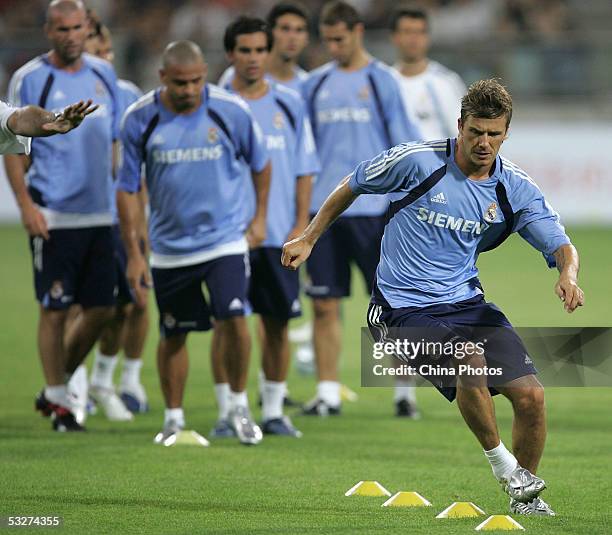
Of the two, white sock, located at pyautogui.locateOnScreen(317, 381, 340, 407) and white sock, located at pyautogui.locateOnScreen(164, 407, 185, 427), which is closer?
white sock, located at pyautogui.locateOnScreen(164, 407, 185, 427)

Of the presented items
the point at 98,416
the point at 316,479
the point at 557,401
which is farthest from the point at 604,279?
the point at 316,479

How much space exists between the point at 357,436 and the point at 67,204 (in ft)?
8.48

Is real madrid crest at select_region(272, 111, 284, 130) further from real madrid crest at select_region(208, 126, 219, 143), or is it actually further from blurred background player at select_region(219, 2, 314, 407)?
real madrid crest at select_region(208, 126, 219, 143)

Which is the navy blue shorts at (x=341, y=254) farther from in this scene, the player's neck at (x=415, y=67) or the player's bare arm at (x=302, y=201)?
the player's neck at (x=415, y=67)

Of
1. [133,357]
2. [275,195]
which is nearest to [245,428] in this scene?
[275,195]

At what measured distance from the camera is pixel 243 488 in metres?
7.84

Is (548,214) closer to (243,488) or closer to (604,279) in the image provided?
(243,488)

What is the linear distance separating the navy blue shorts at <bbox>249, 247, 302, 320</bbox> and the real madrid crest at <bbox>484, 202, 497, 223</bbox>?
313 centimetres

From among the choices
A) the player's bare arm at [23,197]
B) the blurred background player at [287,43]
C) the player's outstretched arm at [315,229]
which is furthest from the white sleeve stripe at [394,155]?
the blurred background player at [287,43]

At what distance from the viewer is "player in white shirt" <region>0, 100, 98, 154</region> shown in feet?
21.9

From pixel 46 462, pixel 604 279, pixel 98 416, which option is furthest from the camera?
pixel 604 279

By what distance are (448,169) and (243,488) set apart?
2.12 m

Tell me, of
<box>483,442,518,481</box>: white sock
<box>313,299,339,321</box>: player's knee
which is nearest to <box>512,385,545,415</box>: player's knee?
<box>483,442,518,481</box>: white sock

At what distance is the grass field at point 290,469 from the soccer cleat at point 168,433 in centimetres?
9
